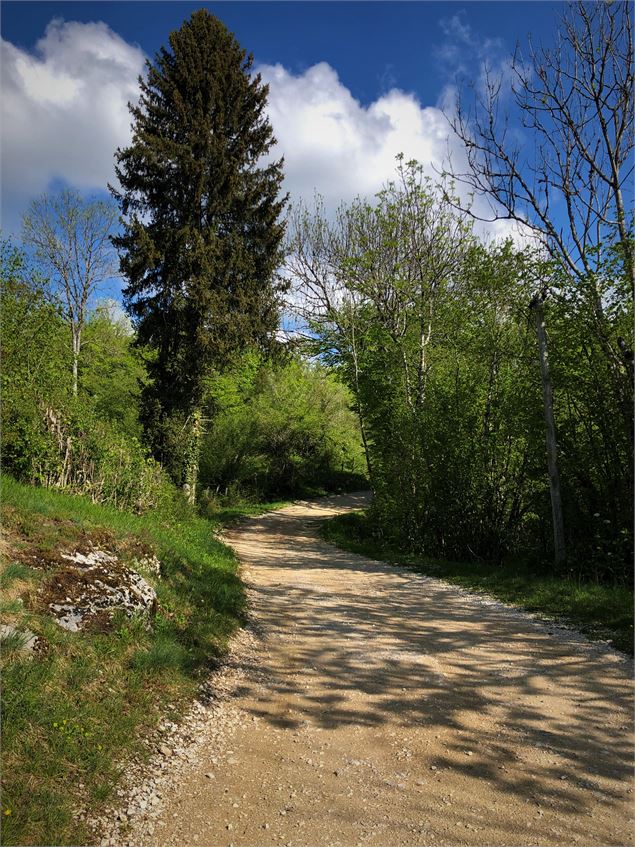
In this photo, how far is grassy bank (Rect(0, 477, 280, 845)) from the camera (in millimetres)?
2861

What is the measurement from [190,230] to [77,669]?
14.7 metres

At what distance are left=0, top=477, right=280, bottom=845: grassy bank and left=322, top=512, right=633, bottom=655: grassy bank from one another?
413cm

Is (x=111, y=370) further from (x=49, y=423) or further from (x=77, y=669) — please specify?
(x=77, y=669)

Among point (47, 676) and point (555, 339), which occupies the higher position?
point (555, 339)

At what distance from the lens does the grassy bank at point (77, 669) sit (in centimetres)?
286

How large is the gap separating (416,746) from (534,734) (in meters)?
0.88

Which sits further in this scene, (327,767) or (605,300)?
(605,300)

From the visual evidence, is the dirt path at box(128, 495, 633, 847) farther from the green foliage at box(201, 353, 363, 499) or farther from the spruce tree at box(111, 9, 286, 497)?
the green foliage at box(201, 353, 363, 499)

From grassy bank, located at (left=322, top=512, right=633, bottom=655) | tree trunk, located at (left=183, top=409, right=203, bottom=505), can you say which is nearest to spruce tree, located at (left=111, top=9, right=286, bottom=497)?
tree trunk, located at (left=183, top=409, right=203, bottom=505)

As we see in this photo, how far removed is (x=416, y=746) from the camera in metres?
3.62

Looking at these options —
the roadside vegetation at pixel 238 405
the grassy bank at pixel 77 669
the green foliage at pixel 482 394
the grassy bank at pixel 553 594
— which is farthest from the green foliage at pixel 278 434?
the grassy bank at pixel 77 669

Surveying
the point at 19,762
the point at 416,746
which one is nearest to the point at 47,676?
the point at 19,762

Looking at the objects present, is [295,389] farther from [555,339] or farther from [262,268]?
[555,339]

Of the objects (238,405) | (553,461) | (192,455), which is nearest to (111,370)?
(238,405)
